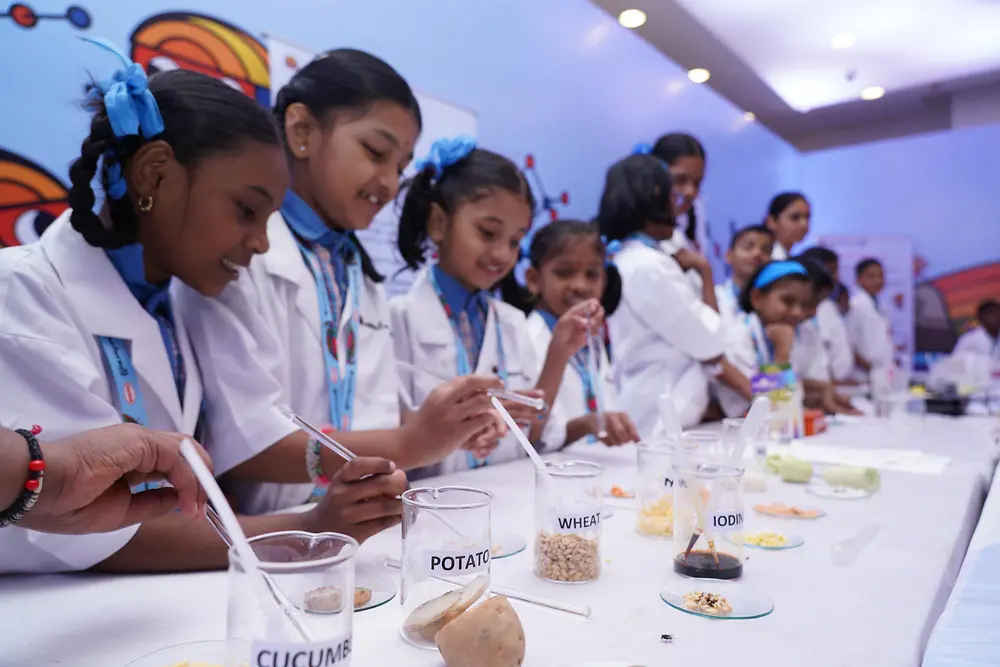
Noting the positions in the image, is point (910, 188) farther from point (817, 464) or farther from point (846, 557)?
point (846, 557)

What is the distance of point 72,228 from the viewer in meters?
0.99

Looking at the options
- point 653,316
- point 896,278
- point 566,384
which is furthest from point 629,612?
point 896,278

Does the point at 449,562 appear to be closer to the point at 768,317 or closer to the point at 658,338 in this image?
the point at 658,338

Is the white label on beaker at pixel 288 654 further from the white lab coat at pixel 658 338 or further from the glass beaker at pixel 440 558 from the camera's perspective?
the white lab coat at pixel 658 338

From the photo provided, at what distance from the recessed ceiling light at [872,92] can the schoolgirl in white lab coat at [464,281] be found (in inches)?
226

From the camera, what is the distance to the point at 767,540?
104 centimetres

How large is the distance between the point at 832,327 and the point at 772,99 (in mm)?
2770

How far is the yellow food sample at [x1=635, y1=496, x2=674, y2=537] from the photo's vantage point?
3.48 feet

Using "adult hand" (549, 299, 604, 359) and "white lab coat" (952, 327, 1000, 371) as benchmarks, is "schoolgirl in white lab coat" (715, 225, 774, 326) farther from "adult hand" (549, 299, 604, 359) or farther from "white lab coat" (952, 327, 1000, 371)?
"white lab coat" (952, 327, 1000, 371)

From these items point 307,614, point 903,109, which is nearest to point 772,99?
point 903,109

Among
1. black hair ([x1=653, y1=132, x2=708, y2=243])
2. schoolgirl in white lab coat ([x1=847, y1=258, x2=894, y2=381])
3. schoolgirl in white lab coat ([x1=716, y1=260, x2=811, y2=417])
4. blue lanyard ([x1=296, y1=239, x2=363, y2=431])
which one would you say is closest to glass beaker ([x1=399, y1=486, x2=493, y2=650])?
blue lanyard ([x1=296, y1=239, x2=363, y2=431])

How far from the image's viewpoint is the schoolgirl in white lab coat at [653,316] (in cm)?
258

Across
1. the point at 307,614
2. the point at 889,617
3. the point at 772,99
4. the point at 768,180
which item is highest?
the point at 772,99

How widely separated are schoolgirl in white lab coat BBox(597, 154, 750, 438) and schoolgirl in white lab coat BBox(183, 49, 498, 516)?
125cm
